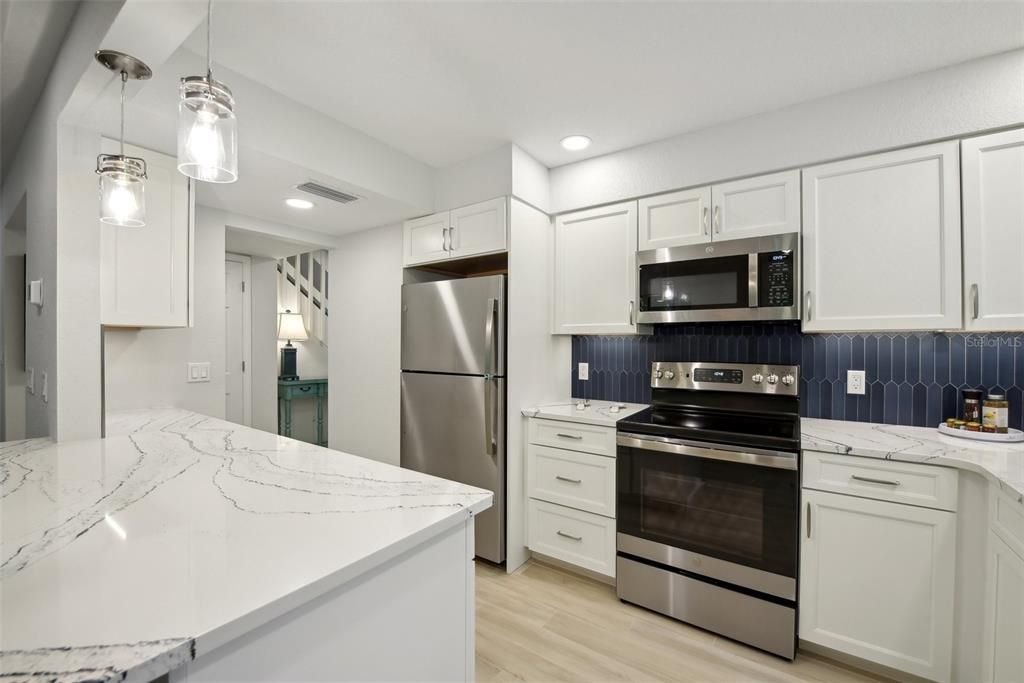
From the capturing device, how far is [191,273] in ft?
6.36

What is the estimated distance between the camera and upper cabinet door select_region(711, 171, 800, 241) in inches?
82.1

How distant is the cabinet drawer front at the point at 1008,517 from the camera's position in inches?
50.0

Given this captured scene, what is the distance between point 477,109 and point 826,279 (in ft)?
5.94

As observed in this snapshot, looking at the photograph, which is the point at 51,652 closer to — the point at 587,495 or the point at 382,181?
the point at 587,495

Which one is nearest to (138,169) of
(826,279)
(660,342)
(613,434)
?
(613,434)

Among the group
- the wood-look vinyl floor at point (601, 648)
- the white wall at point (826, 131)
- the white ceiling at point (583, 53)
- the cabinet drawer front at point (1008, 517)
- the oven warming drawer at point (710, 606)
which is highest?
the white ceiling at point (583, 53)

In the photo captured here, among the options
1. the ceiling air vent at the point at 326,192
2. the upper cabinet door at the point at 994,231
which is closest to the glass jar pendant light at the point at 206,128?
the ceiling air vent at the point at 326,192

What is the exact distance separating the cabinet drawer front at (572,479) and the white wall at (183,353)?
78.2 inches

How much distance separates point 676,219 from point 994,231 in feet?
3.98

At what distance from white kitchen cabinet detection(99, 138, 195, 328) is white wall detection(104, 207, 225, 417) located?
28.0 inches

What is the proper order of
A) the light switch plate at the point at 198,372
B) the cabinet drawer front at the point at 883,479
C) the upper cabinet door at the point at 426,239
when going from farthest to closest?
the upper cabinet door at the point at 426,239 < the light switch plate at the point at 198,372 < the cabinet drawer front at the point at 883,479

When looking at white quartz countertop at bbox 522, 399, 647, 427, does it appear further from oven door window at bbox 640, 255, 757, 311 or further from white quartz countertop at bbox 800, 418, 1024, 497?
white quartz countertop at bbox 800, 418, 1024, 497

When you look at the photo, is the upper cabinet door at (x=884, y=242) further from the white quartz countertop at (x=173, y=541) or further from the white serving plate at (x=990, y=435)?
the white quartz countertop at (x=173, y=541)
